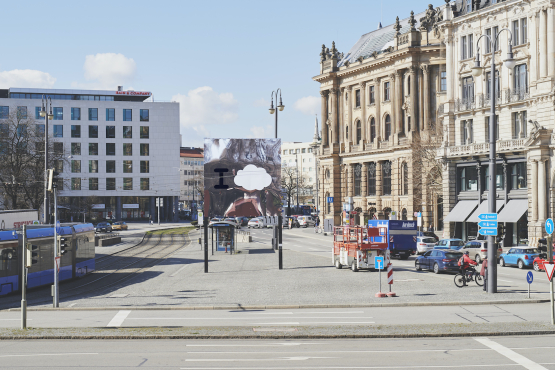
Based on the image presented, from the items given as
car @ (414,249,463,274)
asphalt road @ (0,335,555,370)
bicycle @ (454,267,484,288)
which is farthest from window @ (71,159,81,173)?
asphalt road @ (0,335,555,370)

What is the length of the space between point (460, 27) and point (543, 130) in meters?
16.0

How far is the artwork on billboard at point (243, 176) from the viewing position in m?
48.0

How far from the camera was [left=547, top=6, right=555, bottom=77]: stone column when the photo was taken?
176 ft

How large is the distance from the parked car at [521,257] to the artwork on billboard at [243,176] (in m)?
16.1

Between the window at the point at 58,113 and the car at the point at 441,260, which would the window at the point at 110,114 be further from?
the car at the point at 441,260

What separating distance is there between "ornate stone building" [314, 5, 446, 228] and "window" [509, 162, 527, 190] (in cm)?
1370

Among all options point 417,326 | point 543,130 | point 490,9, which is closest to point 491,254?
point 417,326

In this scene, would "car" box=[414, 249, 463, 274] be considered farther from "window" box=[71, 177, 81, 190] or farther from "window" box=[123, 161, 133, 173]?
"window" box=[71, 177, 81, 190]

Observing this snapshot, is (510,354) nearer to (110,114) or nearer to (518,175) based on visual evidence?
(518,175)

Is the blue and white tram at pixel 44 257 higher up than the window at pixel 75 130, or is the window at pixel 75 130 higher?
the window at pixel 75 130

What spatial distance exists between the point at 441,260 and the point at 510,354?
71.4ft

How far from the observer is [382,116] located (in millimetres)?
87938

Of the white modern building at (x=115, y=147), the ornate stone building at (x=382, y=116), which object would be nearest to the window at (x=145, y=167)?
the white modern building at (x=115, y=147)

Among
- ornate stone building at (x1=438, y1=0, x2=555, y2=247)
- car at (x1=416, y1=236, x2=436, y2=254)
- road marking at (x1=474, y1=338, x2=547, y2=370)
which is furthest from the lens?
ornate stone building at (x1=438, y1=0, x2=555, y2=247)
